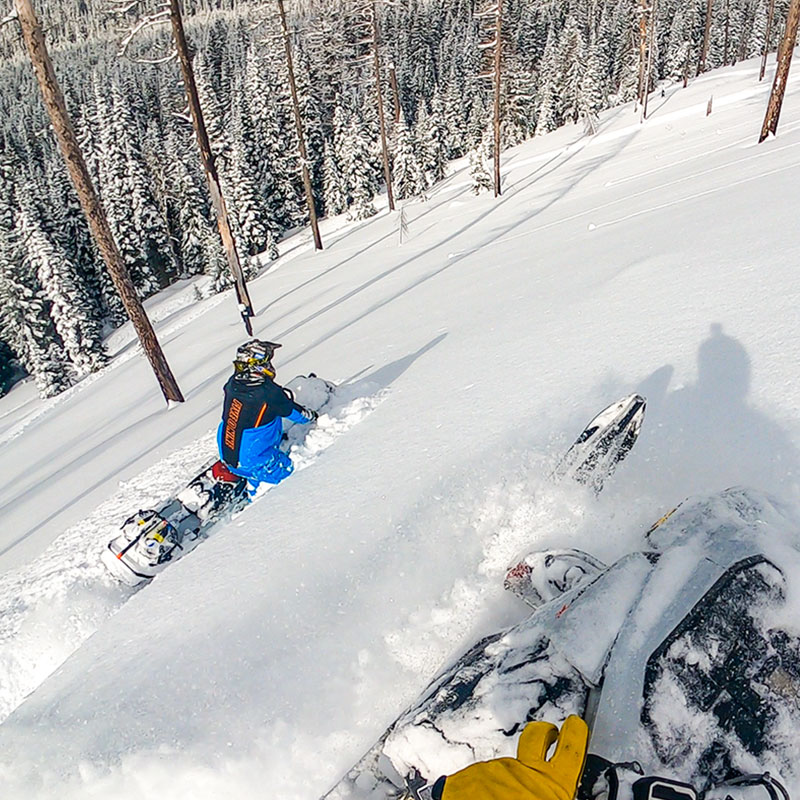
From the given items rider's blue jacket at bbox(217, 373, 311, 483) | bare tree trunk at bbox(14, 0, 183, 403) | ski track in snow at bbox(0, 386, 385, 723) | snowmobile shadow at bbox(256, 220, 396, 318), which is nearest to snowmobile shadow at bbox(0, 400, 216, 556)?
ski track in snow at bbox(0, 386, 385, 723)

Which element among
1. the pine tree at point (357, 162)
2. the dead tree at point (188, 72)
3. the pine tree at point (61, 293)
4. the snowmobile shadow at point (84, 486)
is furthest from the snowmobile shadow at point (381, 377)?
the pine tree at point (357, 162)

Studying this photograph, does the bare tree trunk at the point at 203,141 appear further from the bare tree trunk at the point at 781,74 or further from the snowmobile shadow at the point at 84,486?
the bare tree trunk at the point at 781,74

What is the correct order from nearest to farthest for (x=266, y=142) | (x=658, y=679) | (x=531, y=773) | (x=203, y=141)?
(x=531, y=773) < (x=658, y=679) < (x=203, y=141) < (x=266, y=142)

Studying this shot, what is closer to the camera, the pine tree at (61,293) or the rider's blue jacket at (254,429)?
the rider's blue jacket at (254,429)

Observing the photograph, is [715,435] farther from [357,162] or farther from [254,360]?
[357,162]

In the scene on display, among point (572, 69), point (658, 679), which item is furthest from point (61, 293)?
point (572, 69)

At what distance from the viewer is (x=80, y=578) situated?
5770 mm

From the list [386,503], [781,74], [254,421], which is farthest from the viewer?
[781,74]

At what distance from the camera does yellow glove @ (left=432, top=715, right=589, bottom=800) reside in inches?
75.7

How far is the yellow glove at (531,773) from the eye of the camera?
192 centimetres

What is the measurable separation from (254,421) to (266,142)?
151 feet

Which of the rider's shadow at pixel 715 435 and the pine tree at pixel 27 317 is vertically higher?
the rider's shadow at pixel 715 435

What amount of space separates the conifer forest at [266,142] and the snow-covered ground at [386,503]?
60.2 feet

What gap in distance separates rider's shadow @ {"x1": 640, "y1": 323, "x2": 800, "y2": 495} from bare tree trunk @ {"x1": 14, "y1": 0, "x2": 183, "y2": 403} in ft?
27.4
